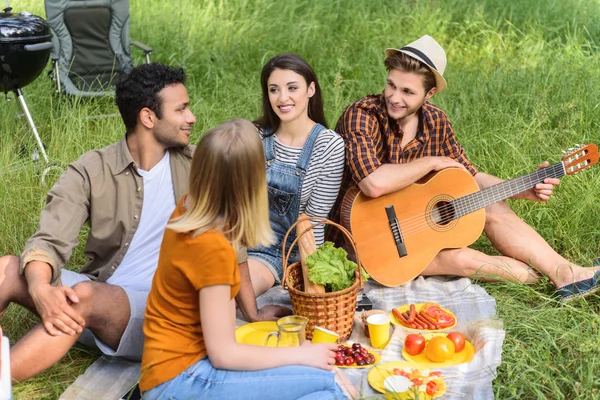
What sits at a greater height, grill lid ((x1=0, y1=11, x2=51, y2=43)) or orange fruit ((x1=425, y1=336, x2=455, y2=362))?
grill lid ((x1=0, y1=11, x2=51, y2=43))

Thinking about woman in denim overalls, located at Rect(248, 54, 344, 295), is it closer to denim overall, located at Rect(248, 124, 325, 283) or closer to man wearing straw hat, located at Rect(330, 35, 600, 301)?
denim overall, located at Rect(248, 124, 325, 283)

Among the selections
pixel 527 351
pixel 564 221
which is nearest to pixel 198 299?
pixel 527 351

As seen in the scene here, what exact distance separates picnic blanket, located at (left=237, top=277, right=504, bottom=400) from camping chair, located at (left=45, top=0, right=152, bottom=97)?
11.4 feet

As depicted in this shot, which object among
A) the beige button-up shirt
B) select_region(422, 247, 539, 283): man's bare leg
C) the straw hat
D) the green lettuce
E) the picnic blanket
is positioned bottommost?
the picnic blanket

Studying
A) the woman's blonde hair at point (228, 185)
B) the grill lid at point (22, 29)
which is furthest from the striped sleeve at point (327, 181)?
the grill lid at point (22, 29)

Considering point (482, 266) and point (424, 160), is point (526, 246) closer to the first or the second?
point (482, 266)

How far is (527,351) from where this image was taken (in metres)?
3.41

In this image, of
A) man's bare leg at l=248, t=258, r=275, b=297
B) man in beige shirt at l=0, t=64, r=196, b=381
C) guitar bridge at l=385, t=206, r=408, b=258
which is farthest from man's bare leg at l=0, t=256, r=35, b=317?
guitar bridge at l=385, t=206, r=408, b=258

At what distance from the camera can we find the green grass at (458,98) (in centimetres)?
349

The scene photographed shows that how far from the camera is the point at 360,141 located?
409 cm

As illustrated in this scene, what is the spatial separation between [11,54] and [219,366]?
3.38 metres

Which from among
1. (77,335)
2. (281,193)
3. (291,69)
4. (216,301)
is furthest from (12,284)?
(291,69)

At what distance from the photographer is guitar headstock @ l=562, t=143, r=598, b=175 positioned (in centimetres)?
405

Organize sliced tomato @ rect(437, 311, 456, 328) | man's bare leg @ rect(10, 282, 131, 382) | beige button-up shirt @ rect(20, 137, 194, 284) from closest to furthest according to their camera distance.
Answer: man's bare leg @ rect(10, 282, 131, 382)
beige button-up shirt @ rect(20, 137, 194, 284)
sliced tomato @ rect(437, 311, 456, 328)
